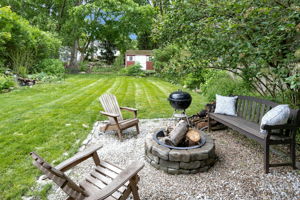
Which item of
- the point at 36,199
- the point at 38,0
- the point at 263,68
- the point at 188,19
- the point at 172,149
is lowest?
the point at 36,199

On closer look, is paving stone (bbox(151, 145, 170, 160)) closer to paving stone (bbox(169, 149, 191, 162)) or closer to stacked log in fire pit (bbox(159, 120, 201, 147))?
paving stone (bbox(169, 149, 191, 162))

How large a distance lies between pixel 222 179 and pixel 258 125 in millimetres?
1321

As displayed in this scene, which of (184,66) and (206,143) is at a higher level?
(184,66)

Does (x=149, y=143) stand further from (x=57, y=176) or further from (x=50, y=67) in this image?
(x=50, y=67)

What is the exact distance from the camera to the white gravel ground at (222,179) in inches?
82.0

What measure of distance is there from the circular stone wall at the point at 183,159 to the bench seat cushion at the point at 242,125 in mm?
→ 651

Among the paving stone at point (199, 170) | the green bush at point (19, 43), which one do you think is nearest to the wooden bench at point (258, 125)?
the paving stone at point (199, 170)

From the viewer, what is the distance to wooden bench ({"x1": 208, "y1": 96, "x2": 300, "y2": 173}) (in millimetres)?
2469

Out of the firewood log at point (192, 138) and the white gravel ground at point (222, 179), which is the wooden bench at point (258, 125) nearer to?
the white gravel ground at point (222, 179)

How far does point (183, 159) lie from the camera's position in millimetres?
2439

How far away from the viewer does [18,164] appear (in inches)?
102

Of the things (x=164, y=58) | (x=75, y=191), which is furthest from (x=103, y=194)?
(x=164, y=58)

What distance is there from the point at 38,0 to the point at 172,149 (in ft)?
63.3

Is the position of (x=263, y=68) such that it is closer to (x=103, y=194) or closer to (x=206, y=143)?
(x=206, y=143)
